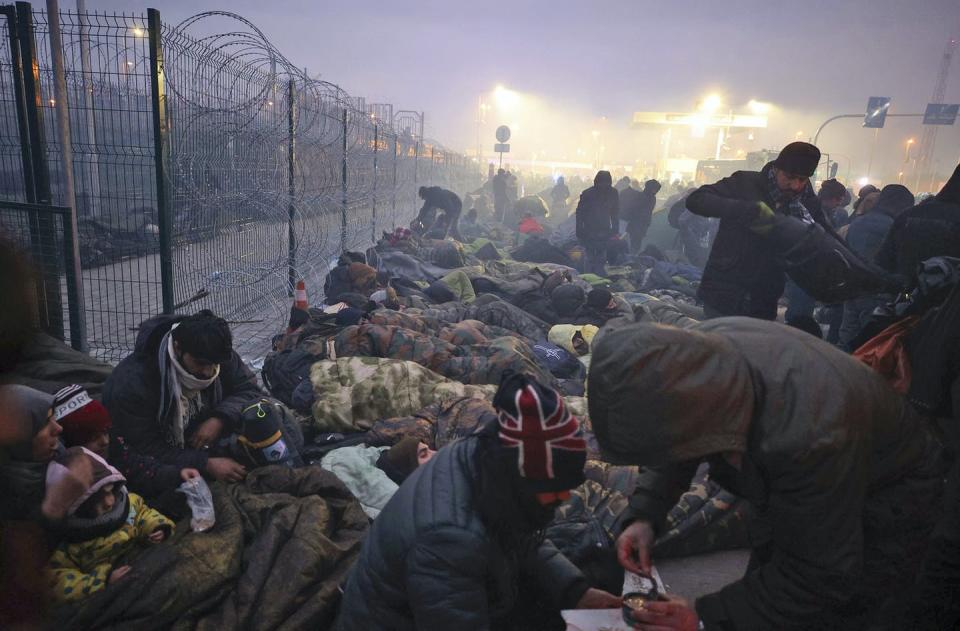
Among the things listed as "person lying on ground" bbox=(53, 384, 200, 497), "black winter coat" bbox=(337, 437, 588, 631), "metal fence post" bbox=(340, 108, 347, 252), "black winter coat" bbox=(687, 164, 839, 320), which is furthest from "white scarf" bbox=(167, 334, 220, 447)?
"metal fence post" bbox=(340, 108, 347, 252)

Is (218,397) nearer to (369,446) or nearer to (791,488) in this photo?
(369,446)

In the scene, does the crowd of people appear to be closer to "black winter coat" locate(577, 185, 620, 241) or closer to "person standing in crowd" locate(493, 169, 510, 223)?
"black winter coat" locate(577, 185, 620, 241)

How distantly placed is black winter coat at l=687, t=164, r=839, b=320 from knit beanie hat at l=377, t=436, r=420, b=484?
7.40 feet

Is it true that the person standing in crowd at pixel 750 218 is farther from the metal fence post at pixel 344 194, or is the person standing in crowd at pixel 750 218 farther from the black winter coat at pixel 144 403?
the metal fence post at pixel 344 194

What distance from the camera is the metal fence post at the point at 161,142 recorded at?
14.8ft

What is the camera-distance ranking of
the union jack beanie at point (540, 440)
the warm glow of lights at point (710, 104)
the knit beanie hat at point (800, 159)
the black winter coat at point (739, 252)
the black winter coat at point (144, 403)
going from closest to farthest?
the union jack beanie at point (540, 440), the black winter coat at point (144, 403), the knit beanie hat at point (800, 159), the black winter coat at point (739, 252), the warm glow of lights at point (710, 104)

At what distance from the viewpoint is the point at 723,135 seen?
56.3 meters

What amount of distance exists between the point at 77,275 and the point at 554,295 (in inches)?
185

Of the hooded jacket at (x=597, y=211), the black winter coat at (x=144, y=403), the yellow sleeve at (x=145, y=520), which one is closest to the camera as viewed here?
the yellow sleeve at (x=145, y=520)

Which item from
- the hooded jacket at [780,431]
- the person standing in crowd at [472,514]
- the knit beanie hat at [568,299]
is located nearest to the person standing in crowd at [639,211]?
the knit beanie hat at [568,299]

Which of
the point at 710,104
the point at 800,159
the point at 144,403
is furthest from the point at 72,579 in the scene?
the point at 710,104

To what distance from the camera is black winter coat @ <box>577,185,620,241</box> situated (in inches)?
419

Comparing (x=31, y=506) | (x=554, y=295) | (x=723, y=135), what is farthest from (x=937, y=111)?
(x=723, y=135)

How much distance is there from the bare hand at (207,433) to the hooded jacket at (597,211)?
8.38 m
